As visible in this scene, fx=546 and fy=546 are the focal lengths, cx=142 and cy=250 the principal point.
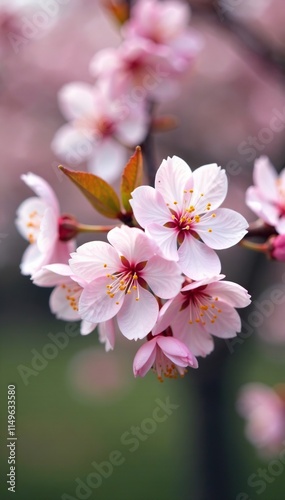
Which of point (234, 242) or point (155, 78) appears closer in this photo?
point (234, 242)

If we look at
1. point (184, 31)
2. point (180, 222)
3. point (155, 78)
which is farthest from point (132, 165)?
point (184, 31)

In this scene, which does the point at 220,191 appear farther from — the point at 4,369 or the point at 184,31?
the point at 4,369

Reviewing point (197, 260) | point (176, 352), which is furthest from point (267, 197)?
point (176, 352)

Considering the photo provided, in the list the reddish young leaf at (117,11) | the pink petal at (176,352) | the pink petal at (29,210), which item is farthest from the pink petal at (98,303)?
the reddish young leaf at (117,11)

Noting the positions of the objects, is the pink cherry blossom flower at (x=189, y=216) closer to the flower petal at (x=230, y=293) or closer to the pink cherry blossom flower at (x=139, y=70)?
the flower petal at (x=230, y=293)

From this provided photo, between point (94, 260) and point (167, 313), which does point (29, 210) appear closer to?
point (94, 260)

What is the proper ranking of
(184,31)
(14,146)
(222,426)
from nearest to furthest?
1. (184,31)
2. (222,426)
3. (14,146)
